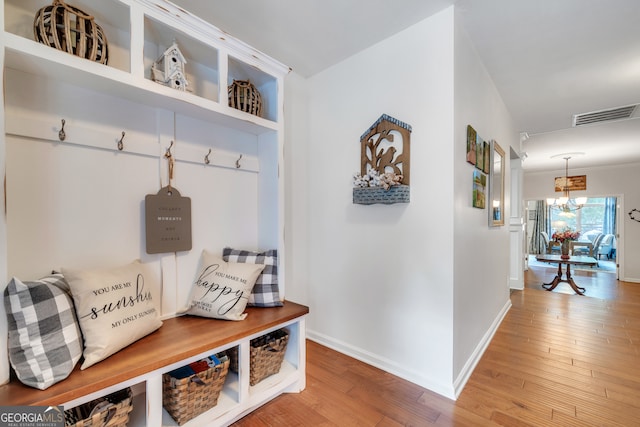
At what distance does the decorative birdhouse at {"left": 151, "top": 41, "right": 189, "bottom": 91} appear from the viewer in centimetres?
143

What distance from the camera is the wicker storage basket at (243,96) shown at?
66.9 inches

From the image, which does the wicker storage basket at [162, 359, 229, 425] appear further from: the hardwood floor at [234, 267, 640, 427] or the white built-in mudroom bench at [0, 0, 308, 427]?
the hardwood floor at [234, 267, 640, 427]

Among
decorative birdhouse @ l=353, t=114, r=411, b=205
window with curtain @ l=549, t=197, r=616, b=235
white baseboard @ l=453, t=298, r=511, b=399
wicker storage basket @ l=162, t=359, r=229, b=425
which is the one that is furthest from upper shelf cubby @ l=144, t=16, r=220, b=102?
window with curtain @ l=549, t=197, r=616, b=235

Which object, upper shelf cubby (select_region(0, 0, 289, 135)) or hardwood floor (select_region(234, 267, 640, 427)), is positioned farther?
hardwood floor (select_region(234, 267, 640, 427))

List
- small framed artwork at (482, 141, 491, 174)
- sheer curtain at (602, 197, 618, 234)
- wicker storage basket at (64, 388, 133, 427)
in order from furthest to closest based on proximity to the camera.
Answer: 1. sheer curtain at (602, 197, 618, 234)
2. small framed artwork at (482, 141, 491, 174)
3. wicker storage basket at (64, 388, 133, 427)

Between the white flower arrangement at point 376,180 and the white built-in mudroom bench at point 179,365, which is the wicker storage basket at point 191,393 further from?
the white flower arrangement at point 376,180

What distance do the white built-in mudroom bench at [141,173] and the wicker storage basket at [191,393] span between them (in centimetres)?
5

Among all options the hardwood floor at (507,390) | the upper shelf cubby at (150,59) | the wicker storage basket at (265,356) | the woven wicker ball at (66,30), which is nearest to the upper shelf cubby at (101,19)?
the upper shelf cubby at (150,59)

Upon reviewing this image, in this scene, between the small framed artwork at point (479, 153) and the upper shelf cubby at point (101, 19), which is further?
the small framed artwork at point (479, 153)

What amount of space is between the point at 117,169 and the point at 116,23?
Result: 0.72m

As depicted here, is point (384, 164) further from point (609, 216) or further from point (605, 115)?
point (609, 216)

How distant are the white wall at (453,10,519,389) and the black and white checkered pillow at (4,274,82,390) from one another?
6.28ft

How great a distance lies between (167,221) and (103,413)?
0.85m

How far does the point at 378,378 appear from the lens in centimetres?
190
